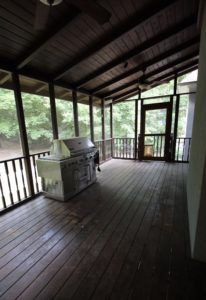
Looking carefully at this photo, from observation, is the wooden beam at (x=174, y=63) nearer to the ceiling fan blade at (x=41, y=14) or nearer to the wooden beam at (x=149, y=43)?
the wooden beam at (x=149, y=43)

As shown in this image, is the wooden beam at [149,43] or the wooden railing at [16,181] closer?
the wooden railing at [16,181]

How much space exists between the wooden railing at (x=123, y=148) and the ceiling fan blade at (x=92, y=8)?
5.07 meters

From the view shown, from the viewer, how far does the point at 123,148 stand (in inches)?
260

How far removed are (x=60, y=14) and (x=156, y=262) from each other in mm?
3202

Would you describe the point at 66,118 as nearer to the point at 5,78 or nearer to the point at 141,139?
the point at 141,139

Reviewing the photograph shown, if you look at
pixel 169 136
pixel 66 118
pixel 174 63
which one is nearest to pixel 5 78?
pixel 66 118

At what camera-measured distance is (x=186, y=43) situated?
11.8 feet

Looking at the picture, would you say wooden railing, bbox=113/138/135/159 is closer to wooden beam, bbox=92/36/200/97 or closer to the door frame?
the door frame

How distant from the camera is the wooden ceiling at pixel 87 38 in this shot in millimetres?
1961

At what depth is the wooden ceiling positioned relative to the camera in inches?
77.2

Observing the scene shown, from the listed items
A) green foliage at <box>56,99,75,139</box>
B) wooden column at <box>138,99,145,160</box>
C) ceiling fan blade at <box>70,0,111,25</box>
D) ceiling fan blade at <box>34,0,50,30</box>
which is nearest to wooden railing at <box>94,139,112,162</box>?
wooden column at <box>138,99,145,160</box>

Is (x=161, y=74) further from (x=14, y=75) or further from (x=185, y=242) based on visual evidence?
(x=185, y=242)

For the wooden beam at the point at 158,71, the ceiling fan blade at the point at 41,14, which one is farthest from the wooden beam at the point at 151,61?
the ceiling fan blade at the point at 41,14

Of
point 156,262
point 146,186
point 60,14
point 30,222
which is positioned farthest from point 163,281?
point 60,14
